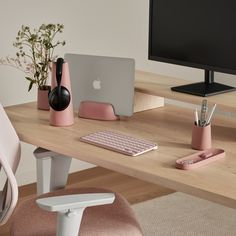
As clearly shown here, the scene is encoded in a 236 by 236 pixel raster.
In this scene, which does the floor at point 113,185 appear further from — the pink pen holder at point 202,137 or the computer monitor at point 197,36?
the pink pen holder at point 202,137

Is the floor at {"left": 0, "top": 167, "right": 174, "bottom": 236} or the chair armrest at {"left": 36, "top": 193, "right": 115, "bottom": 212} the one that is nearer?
the chair armrest at {"left": 36, "top": 193, "right": 115, "bottom": 212}

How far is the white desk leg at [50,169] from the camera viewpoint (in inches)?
101

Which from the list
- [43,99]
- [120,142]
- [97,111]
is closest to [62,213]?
[120,142]

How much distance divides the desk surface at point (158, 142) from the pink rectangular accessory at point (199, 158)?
0.07 ft

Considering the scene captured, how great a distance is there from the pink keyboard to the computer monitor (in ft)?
1.48

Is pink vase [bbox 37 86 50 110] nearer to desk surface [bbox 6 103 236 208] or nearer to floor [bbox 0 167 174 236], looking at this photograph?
desk surface [bbox 6 103 236 208]

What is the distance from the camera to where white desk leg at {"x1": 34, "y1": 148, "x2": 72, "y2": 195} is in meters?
2.56

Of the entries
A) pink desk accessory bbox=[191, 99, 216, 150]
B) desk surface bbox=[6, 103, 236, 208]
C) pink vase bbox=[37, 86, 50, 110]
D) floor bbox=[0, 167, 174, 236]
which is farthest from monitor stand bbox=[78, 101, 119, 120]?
floor bbox=[0, 167, 174, 236]

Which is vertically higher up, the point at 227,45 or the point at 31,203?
the point at 227,45

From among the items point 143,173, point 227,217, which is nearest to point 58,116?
point 143,173

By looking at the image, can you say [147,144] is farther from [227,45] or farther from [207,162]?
[227,45]

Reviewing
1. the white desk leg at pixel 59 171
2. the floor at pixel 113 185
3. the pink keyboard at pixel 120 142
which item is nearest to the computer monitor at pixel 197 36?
the pink keyboard at pixel 120 142

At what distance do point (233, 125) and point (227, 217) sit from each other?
3.28ft

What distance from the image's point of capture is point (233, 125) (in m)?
2.71
